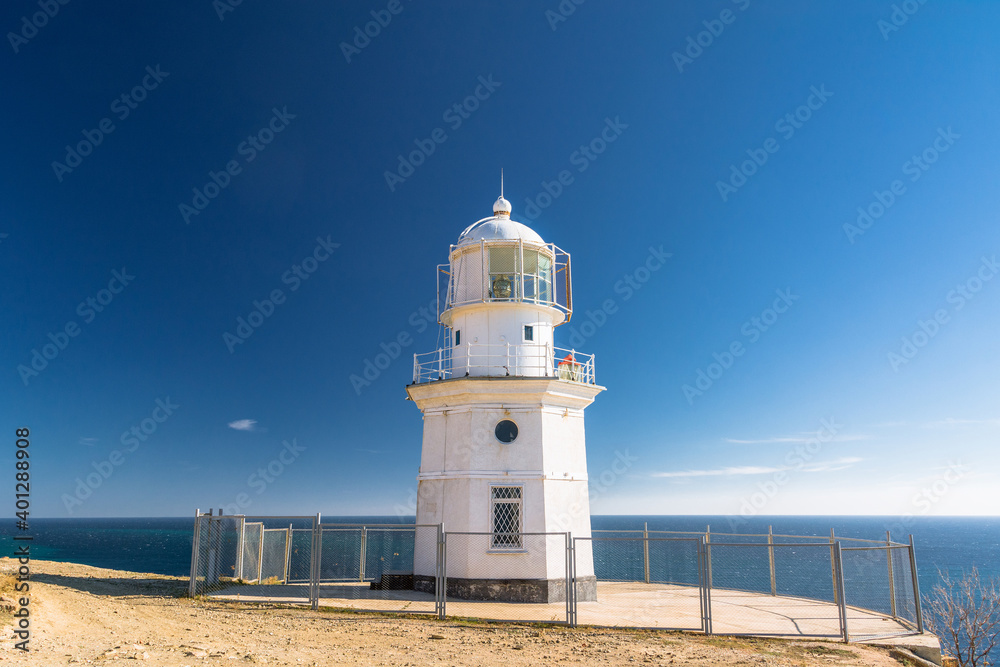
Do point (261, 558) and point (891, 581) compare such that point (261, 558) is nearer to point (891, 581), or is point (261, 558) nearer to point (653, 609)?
point (653, 609)

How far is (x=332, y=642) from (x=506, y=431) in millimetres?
7063

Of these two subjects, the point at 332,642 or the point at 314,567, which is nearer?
the point at 332,642

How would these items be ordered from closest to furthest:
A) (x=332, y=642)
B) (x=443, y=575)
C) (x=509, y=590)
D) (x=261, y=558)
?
(x=332, y=642) → (x=443, y=575) → (x=509, y=590) → (x=261, y=558)

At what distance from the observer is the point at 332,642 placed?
11500 mm

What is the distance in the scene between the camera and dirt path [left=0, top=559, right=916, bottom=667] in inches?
390

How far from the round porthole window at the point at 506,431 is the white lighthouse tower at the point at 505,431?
3 cm

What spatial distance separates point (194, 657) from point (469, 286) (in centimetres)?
1120

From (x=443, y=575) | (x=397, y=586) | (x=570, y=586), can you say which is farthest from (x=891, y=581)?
(x=397, y=586)

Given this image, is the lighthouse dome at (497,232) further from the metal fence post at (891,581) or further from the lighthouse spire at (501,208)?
the metal fence post at (891,581)

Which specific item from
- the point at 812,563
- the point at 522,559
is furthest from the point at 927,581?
the point at 522,559

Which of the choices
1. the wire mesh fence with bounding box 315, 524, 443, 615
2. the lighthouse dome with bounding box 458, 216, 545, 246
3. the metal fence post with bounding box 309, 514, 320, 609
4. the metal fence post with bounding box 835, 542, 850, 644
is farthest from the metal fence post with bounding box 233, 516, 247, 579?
the metal fence post with bounding box 835, 542, 850, 644

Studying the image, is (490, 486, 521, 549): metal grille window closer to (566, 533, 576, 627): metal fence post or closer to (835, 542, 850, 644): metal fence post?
(566, 533, 576, 627): metal fence post

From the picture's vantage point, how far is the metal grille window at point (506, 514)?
54.7 ft

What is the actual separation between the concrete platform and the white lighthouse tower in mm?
976
